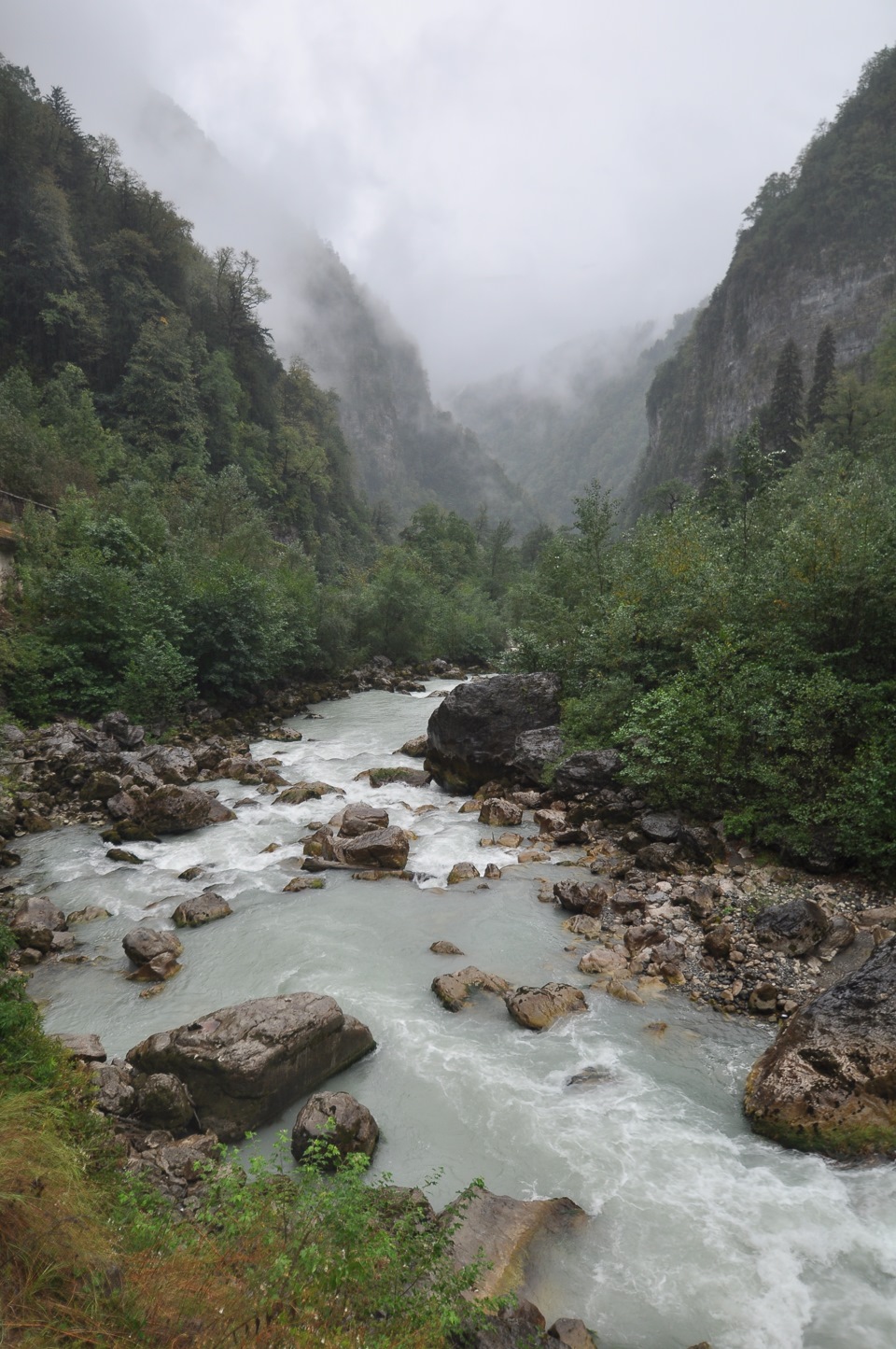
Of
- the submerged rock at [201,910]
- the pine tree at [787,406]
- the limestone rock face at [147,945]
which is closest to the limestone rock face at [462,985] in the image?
the limestone rock face at [147,945]

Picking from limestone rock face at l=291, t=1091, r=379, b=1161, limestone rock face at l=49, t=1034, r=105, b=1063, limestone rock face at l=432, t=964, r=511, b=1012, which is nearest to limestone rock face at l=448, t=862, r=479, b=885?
limestone rock face at l=432, t=964, r=511, b=1012

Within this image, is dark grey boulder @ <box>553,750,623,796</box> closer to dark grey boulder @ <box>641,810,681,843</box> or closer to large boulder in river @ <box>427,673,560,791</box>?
dark grey boulder @ <box>641,810,681,843</box>

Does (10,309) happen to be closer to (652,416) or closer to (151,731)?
(151,731)

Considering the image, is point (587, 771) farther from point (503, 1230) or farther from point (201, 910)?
point (503, 1230)

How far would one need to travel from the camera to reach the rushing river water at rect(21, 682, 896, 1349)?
4.99 m

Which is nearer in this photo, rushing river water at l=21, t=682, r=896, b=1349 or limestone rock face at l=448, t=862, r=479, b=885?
rushing river water at l=21, t=682, r=896, b=1349

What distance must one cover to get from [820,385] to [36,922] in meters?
60.6

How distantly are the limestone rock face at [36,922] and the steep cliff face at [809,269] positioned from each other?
68.9 metres

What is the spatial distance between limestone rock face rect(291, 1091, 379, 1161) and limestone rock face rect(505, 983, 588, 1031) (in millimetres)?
2392

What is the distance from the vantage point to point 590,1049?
7.66m


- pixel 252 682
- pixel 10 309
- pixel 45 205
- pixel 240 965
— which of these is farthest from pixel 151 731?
pixel 45 205

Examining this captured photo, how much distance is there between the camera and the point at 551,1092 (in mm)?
7098

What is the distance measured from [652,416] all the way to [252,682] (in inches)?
4593

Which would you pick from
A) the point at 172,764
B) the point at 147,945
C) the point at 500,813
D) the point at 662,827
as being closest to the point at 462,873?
the point at 500,813
